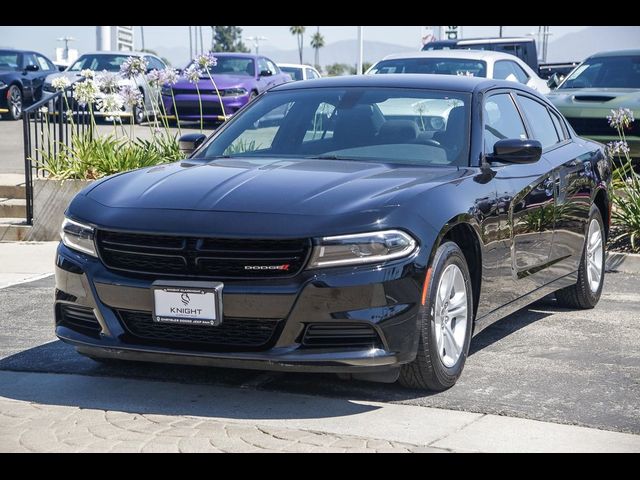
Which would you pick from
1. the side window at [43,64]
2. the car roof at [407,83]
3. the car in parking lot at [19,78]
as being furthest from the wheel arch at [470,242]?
the side window at [43,64]

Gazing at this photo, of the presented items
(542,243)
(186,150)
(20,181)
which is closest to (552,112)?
(542,243)

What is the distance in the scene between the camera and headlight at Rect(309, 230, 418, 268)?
5156mm

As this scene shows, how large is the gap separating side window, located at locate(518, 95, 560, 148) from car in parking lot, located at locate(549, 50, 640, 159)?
5692 millimetres

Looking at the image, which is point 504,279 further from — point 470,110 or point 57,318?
point 57,318

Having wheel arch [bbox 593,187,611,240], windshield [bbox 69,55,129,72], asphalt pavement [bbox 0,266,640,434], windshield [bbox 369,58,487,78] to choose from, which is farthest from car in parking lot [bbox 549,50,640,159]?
windshield [bbox 69,55,129,72]

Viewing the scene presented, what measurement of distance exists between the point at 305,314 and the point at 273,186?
747 mm

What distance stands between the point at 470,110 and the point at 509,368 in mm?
1431

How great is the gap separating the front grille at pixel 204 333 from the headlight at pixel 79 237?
36 centimetres

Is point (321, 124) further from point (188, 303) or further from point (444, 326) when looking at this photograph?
point (188, 303)

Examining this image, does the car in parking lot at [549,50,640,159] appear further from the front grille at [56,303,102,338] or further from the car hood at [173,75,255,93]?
the car hood at [173,75,255,93]

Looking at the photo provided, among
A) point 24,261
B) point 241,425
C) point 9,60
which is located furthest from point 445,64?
point 9,60

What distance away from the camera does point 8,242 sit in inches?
441

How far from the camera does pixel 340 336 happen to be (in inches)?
206

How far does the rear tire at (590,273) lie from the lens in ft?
26.1
